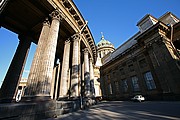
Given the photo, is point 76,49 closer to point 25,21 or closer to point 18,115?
point 25,21

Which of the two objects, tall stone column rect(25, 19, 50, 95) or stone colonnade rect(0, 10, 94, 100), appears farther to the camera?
stone colonnade rect(0, 10, 94, 100)

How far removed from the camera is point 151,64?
16.3 meters

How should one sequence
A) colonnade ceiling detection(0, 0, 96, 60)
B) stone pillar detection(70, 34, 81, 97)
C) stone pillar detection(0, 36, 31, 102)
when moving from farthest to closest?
1. stone pillar detection(70, 34, 81, 97)
2. colonnade ceiling detection(0, 0, 96, 60)
3. stone pillar detection(0, 36, 31, 102)

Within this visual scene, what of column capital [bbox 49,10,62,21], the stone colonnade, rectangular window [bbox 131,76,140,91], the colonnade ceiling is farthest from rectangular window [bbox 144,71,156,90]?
column capital [bbox 49,10,62,21]

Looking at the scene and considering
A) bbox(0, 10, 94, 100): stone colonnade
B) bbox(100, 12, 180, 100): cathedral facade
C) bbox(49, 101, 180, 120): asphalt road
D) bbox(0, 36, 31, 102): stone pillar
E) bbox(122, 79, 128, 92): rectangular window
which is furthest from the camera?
bbox(122, 79, 128, 92): rectangular window

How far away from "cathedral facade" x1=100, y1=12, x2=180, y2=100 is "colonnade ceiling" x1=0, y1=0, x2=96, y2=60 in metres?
12.0

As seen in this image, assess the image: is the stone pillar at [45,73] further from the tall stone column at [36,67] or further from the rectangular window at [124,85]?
the rectangular window at [124,85]

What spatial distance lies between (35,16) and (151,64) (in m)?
18.5

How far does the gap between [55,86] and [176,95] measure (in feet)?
53.5

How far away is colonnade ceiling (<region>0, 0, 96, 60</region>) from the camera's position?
846 cm

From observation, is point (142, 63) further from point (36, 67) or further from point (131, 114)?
point (36, 67)

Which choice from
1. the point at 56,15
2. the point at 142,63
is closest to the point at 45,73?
the point at 56,15

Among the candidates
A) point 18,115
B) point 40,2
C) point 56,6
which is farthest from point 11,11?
point 18,115

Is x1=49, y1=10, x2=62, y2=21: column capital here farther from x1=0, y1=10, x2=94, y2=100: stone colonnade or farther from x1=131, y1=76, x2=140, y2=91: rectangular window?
x1=131, y1=76, x2=140, y2=91: rectangular window
